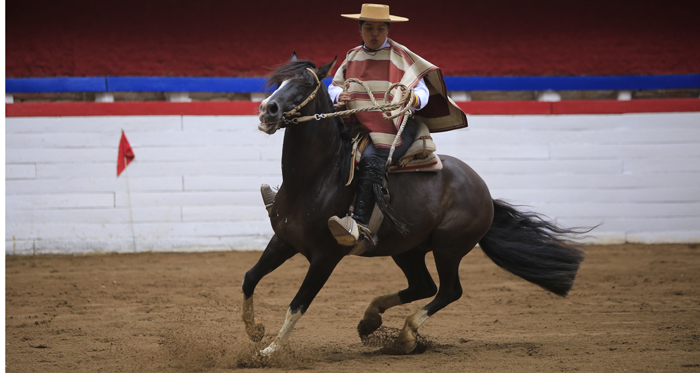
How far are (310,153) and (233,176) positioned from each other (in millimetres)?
4759

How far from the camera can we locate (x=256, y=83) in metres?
8.38

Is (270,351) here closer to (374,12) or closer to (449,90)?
(374,12)

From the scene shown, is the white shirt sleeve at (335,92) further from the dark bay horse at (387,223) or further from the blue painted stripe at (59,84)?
the blue painted stripe at (59,84)

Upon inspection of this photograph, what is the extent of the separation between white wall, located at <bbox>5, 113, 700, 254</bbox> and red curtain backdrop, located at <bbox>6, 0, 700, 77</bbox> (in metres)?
0.82

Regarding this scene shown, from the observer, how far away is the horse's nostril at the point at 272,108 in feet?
10.4

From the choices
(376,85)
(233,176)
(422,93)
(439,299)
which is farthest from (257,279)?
(233,176)

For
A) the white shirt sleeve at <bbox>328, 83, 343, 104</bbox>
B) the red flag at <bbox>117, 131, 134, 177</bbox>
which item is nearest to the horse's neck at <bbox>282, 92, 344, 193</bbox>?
the white shirt sleeve at <bbox>328, 83, 343, 104</bbox>

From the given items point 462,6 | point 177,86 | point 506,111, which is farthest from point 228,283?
point 462,6

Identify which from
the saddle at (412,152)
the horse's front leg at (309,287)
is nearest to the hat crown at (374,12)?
the saddle at (412,152)

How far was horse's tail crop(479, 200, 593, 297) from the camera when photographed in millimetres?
4562

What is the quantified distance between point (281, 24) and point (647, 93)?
537 centimetres

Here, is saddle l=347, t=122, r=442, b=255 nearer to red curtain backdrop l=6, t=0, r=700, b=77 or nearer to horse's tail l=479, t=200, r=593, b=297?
horse's tail l=479, t=200, r=593, b=297

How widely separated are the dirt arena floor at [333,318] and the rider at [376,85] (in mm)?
1115

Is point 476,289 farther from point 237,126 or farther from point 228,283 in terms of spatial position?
point 237,126
